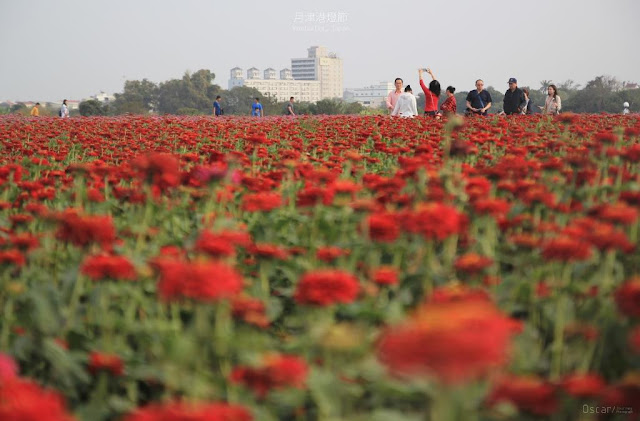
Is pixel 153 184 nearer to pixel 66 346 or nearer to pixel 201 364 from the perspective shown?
pixel 66 346

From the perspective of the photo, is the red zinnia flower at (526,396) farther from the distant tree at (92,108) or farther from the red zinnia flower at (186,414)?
the distant tree at (92,108)

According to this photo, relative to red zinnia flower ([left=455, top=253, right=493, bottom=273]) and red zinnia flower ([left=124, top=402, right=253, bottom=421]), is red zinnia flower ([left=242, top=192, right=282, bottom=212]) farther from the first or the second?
red zinnia flower ([left=124, top=402, right=253, bottom=421])

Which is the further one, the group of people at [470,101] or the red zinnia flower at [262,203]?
the group of people at [470,101]

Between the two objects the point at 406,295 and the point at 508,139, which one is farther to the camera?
the point at 508,139

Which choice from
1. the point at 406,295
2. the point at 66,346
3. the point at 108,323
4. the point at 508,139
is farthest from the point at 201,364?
the point at 508,139

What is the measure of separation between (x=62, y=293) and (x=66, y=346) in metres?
0.41

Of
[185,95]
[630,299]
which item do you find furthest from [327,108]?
[185,95]

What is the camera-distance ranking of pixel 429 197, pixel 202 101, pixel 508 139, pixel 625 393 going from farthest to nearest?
pixel 202 101 < pixel 508 139 < pixel 429 197 < pixel 625 393

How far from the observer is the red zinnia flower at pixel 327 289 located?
2283 mm

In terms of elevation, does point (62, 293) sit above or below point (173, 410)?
below

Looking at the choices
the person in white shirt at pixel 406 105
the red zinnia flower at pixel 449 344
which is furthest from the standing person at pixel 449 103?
the red zinnia flower at pixel 449 344

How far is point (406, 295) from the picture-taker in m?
3.03

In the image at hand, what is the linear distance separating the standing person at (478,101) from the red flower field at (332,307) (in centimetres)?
1080

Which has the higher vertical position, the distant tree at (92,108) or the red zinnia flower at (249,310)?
the red zinnia flower at (249,310)
